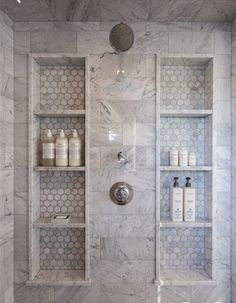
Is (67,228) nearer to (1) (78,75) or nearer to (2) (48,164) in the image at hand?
(2) (48,164)

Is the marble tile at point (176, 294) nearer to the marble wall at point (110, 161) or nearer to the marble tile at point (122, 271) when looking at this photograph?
the marble wall at point (110, 161)

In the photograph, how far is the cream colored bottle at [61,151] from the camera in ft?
5.56

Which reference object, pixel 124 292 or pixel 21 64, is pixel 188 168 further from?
A: pixel 21 64

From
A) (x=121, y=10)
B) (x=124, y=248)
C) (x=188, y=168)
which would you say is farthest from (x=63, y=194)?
(x=121, y=10)

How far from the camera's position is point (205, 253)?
1.80 meters

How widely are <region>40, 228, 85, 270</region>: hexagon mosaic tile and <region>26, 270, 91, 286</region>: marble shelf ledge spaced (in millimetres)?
43

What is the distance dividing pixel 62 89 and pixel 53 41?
311 mm

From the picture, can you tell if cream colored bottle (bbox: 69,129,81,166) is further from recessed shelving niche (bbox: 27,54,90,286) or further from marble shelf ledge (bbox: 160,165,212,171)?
marble shelf ledge (bbox: 160,165,212,171)

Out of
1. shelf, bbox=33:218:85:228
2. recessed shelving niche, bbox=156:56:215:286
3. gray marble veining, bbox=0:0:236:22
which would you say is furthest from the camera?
recessed shelving niche, bbox=156:56:215:286

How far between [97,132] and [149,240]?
0.78 metres

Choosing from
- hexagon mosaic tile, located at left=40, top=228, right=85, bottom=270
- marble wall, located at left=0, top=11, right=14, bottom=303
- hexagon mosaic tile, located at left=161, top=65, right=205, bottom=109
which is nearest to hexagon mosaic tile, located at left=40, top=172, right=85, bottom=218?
hexagon mosaic tile, located at left=40, top=228, right=85, bottom=270

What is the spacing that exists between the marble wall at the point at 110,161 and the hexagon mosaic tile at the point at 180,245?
0.15m

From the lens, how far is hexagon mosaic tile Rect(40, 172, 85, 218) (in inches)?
71.8

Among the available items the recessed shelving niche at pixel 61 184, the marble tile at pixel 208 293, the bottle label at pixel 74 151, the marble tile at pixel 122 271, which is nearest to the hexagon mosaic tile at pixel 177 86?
the recessed shelving niche at pixel 61 184
